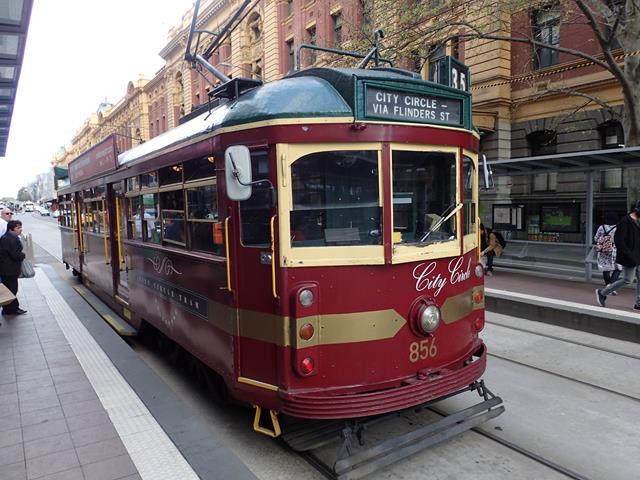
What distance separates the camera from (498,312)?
9258mm

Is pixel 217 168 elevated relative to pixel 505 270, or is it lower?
elevated

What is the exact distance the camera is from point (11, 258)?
8.49m

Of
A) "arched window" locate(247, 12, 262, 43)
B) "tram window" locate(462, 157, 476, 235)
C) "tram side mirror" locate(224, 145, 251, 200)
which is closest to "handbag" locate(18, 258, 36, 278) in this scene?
"tram side mirror" locate(224, 145, 251, 200)

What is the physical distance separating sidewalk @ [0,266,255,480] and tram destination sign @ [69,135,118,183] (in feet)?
8.60

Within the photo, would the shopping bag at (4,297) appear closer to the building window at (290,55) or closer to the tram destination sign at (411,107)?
the tram destination sign at (411,107)

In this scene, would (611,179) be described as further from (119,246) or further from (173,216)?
(173,216)

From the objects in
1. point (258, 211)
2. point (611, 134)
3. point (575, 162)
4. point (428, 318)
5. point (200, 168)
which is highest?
point (611, 134)

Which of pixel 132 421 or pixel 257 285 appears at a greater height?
pixel 257 285

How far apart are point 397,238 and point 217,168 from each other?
1.55 metres

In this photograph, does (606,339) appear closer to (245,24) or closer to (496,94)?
(496,94)

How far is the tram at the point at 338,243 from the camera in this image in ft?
11.7

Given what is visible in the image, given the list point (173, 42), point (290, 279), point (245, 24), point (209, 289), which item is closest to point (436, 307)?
point (290, 279)

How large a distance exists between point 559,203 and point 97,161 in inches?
559

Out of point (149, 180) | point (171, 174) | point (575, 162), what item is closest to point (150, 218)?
point (149, 180)
